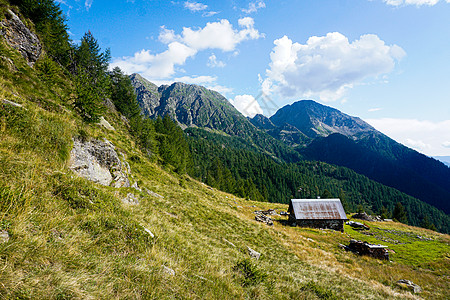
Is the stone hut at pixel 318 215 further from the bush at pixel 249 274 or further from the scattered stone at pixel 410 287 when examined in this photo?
the bush at pixel 249 274

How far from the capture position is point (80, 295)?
2.92 m

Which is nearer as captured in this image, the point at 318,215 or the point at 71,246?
the point at 71,246

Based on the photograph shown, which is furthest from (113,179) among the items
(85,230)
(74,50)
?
(74,50)

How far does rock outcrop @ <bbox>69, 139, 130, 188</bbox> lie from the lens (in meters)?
11.0

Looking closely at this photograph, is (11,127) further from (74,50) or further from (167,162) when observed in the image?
Result: (74,50)

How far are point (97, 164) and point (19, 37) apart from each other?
2474 cm

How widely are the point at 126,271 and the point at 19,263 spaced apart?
1.94 m

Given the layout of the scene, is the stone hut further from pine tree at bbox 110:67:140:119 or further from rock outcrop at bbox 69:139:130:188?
pine tree at bbox 110:67:140:119

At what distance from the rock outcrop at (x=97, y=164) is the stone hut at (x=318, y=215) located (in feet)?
128

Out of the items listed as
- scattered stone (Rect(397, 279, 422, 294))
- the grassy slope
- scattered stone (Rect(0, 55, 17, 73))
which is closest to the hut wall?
scattered stone (Rect(397, 279, 422, 294))

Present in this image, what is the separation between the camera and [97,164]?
12.8 meters

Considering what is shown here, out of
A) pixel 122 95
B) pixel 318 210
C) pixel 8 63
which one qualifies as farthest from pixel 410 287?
pixel 122 95

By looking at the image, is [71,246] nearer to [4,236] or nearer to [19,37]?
[4,236]

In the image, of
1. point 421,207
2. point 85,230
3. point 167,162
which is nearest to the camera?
point 85,230
